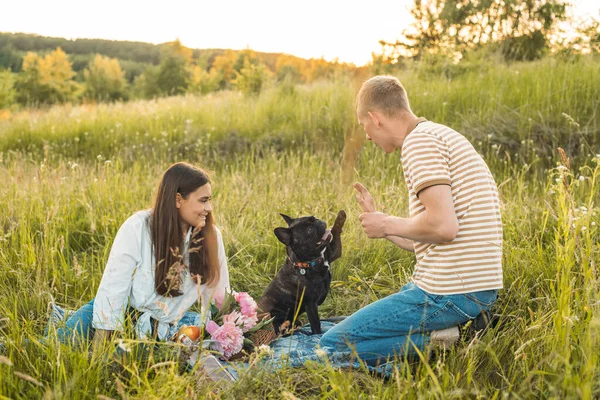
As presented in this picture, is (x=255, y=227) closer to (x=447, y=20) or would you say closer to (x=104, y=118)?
(x=104, y=118)

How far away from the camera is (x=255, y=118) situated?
40.7 ft

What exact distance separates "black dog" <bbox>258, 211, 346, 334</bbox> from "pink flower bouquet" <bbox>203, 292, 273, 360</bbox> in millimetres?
244

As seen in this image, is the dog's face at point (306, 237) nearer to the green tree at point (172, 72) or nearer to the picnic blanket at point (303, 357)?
the picnic blanket at point (303, 357)

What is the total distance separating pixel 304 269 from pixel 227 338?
0.92 m

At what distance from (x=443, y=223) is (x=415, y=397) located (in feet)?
3.09

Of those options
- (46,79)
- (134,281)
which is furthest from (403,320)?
(46,79)

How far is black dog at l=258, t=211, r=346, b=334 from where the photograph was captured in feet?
13.9

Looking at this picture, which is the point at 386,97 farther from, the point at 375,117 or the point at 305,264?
the point at 305,264

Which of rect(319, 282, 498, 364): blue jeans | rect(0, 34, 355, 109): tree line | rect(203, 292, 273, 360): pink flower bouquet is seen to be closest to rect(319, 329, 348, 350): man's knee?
rect(319, 282, 498, 364): blue jeans

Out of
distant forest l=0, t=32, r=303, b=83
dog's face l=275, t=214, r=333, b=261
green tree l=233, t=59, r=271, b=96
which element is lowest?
dog's face l=275, t=214, r=333, b=261

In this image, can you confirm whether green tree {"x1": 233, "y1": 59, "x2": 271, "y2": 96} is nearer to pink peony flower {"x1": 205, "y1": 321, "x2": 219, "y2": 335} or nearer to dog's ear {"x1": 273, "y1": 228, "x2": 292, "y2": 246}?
dog's ear {"x1": 273, "y1": 228, "x2": 292, "y2": 246}

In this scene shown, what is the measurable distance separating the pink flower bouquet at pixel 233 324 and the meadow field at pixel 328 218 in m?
0.46

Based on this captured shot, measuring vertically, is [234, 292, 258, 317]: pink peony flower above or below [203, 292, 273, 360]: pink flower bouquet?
above

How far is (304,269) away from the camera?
169 inches
